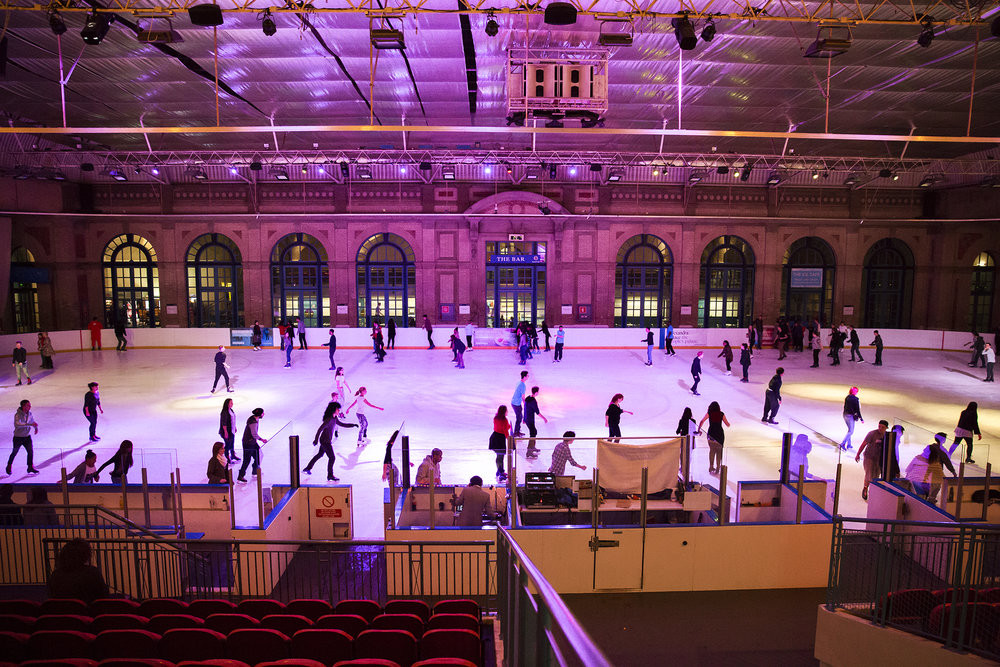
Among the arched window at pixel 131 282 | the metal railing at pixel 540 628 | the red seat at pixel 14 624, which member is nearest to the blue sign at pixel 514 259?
the arched window at pixel 131 282

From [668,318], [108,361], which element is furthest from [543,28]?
[108,361]

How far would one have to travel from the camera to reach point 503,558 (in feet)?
14.1

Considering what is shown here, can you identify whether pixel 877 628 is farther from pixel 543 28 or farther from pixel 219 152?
pixel 219 152

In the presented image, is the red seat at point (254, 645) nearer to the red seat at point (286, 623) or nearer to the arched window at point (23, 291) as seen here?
the red seat at point (286, 623)

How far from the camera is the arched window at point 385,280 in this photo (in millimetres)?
25562

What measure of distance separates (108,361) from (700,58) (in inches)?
855

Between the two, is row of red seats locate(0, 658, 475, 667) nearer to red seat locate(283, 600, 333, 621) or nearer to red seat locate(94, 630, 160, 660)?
red seat locate(94, 630, 160, 660)

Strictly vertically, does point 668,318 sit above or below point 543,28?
below

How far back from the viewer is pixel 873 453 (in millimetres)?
8789

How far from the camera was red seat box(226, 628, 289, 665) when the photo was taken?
377 centimetres

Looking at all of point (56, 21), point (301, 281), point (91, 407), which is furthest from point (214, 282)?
point (56, 21)

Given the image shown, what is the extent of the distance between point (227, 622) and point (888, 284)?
30.0 m

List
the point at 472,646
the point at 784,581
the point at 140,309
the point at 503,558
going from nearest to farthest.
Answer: the point at 472,646 → the point at 503,558 → the point at 784,581 → the point at 140,309

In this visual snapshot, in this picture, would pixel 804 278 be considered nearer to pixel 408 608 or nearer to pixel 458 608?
pixel 458 608
